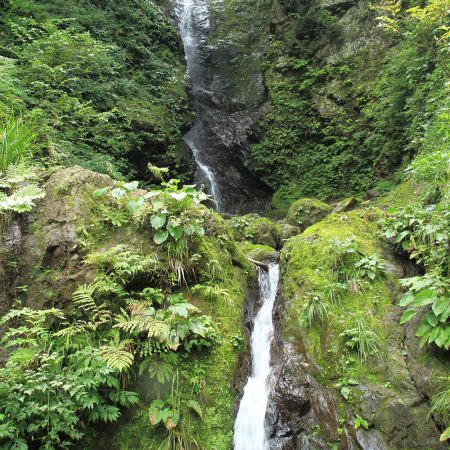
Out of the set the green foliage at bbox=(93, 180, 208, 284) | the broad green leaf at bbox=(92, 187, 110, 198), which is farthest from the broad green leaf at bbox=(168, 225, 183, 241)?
the broad green leaf at bbox=(92, 187, 110, 198)

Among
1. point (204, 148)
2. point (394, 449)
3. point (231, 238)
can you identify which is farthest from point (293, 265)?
point (204, 148)

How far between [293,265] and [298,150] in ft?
33.6

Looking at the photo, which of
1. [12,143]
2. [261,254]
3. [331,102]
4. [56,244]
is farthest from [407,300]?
[331,102]

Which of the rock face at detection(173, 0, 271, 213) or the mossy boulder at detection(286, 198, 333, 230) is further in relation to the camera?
the rock face at detection(173, 0, 271, 213)

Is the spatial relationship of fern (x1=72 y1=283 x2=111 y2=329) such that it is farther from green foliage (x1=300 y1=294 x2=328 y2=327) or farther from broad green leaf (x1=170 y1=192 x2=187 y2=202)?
green foliage (x1=300 y1=294 x2=328 y2=327)

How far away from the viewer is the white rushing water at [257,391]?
425 centimetres

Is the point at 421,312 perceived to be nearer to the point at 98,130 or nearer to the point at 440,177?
the point at 440,177

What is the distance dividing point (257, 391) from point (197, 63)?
17.9 metres

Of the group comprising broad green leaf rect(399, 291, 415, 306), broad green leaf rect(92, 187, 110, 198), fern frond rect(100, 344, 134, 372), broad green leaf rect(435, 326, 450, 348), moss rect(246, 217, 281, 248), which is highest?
moss rect(246, 217, 281, 248)

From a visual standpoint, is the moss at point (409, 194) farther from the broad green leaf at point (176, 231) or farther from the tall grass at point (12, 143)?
the tall grass at point (12, 143)

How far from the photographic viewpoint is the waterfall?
52.3ft

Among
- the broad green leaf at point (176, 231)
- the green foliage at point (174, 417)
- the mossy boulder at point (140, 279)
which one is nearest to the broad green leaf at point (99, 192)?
the mossy boulder at point (140, 279)

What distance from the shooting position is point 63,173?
5734 mm

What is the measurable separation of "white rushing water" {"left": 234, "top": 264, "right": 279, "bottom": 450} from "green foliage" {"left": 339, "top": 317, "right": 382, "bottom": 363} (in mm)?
1201
